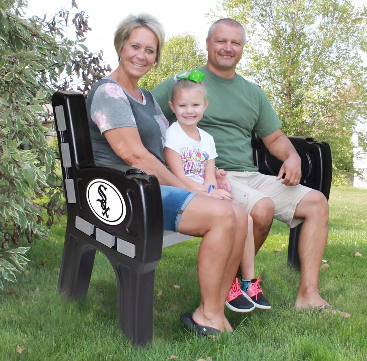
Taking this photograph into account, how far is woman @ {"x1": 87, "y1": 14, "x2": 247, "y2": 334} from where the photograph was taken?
2336mm

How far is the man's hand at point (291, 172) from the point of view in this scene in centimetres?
317

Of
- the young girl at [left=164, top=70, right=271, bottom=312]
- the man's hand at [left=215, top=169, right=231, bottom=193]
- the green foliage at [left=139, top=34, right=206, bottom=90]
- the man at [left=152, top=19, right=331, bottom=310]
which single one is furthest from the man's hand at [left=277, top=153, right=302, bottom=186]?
the green foliage at [left=139, top=34, right=206, bottom=90]

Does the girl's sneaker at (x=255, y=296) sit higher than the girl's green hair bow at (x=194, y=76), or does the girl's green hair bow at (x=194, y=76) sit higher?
the girl's green hair bow at (x=194, y=76)

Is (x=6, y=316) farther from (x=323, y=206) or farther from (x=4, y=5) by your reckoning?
(x=323, y=206)

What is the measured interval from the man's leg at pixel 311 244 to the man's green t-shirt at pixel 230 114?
485 millimetres

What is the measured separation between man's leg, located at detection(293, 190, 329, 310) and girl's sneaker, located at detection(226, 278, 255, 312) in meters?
0.42

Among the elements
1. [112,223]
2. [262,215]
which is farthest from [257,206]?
[112,223]

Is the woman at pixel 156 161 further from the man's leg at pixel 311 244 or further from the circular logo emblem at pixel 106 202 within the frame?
the man's leg at pixel 311 244

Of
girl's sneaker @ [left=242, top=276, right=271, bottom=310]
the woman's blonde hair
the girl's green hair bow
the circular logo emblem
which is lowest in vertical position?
girl's sneaker @ [left=242, top=276, right=271, bottom=310]

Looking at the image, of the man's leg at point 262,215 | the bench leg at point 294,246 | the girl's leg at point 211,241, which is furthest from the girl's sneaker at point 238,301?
the bench leg at point 294,246

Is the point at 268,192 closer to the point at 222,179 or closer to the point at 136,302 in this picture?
the point at 222,179

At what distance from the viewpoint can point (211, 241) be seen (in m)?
2.33

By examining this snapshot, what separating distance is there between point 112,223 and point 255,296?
95 centimetres

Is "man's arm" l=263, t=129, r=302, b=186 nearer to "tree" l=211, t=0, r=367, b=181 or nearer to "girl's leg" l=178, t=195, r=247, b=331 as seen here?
"girl's leg" l=178, t=195, r=247, b=331
